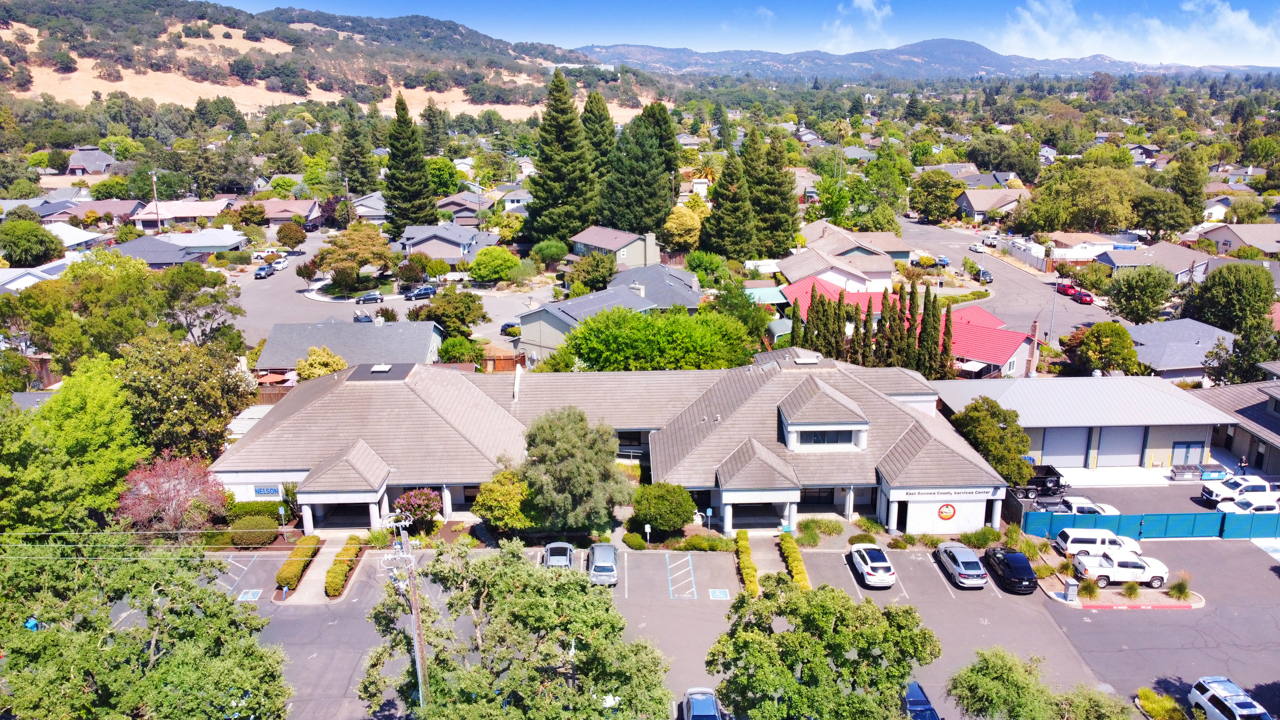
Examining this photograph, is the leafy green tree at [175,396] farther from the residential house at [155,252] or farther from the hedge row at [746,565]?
the residential house at [155,252]

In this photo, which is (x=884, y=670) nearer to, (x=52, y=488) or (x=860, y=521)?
(x=860, y=521)

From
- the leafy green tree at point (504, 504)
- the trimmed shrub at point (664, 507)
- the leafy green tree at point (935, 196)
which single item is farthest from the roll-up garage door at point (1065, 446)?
the leafy green tree at point (935, 196)

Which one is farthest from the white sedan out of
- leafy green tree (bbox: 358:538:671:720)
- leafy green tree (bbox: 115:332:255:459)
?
leafy green tree (bbox: 115:332:255:459)

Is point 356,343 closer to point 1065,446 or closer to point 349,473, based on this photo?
point 349,473

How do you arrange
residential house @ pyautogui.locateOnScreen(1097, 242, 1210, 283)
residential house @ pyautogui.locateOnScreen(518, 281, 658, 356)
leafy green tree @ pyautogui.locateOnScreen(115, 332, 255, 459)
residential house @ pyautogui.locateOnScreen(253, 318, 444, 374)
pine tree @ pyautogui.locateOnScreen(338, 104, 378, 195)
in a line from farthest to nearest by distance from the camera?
1. pine tree @ pyautogui.locateOnScreen(338, 104, 378, 195)
2. residential house @ pyautogui.locateOnScreen(1097, 242, 1210, 283)
3. residential house @ pyautogui.locateOnScreen(518, 281, 658, 356)
4. residential house @ pyautogui.locateOnScreen(253, 318, 444, 374)
5. leafy green tree @ pyautogui.locateOnScreen(115, 332, 255, 459)

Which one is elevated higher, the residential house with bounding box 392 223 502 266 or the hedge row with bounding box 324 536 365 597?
the residential house with bounding box 392 223 502 266

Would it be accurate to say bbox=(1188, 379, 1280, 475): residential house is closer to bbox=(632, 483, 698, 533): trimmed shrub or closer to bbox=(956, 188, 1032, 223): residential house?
bbox=(632, 483, 698, 533): trimmed shrub

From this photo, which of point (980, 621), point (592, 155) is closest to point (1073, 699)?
point (980, 621)

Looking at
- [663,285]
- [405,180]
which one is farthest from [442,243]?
[663,285]
